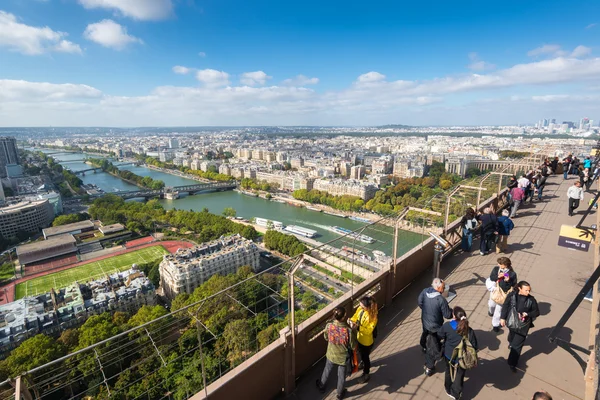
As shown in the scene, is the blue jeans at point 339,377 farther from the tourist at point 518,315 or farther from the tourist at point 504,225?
the tourist at point 504,225

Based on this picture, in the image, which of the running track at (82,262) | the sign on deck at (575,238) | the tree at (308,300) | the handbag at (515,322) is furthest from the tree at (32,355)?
the sign on deck at (575,238)

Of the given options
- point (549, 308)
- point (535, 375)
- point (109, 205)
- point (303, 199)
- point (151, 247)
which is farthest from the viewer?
point (303, 199)

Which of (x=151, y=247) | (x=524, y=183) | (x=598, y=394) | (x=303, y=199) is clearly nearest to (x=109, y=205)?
(x=151, y=247)

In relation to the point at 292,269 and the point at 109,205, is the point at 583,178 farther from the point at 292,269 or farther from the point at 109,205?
the point at 109,205

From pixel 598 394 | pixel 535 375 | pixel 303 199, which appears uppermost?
pixel 598 394

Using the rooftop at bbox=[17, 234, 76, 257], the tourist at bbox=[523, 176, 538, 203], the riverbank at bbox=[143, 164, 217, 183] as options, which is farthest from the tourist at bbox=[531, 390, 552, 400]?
the riverbank at bbox=[143, 164, 217, 183]

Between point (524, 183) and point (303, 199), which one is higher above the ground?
point (524, 183)

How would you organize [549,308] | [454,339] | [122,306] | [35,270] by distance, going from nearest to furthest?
[454,339]
[549,308]
[122,306]
[35,270]
